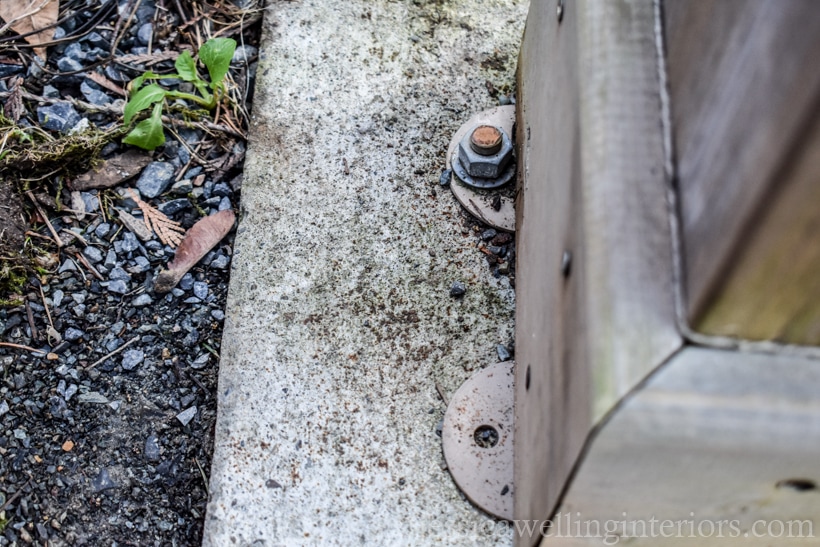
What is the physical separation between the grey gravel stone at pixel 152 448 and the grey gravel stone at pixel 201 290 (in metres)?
0.32

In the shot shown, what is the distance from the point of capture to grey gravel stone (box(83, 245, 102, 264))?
5.30ft

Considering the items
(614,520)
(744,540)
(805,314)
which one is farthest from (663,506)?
(805,314)

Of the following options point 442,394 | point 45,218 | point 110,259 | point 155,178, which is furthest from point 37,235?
point 442,394

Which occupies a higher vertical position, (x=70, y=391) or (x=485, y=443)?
(x=485, y=443)

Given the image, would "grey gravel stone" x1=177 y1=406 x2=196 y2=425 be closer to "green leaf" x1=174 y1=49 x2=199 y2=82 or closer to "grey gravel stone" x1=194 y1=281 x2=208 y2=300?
"grey gravel stone" x1=194 y1=281 x2=208 y2=300

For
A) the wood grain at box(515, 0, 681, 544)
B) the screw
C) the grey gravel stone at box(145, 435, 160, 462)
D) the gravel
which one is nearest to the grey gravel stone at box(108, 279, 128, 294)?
the gravel

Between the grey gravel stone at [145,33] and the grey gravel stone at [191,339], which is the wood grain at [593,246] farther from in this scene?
the grey gravel stone at [145,33]

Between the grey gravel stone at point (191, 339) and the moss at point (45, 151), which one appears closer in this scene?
the grey gravel stone at point (191, 339)

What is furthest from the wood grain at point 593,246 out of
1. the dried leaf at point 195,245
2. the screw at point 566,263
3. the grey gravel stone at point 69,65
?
the grey gravel stone at point 69,65

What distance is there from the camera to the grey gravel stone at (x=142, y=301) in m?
1.57

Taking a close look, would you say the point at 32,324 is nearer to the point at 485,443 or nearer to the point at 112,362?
the point at 112,362

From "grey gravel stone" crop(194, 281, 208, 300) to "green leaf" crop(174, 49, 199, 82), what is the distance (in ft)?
1.81

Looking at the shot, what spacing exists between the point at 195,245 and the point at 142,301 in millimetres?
172

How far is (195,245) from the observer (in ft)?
5.36
